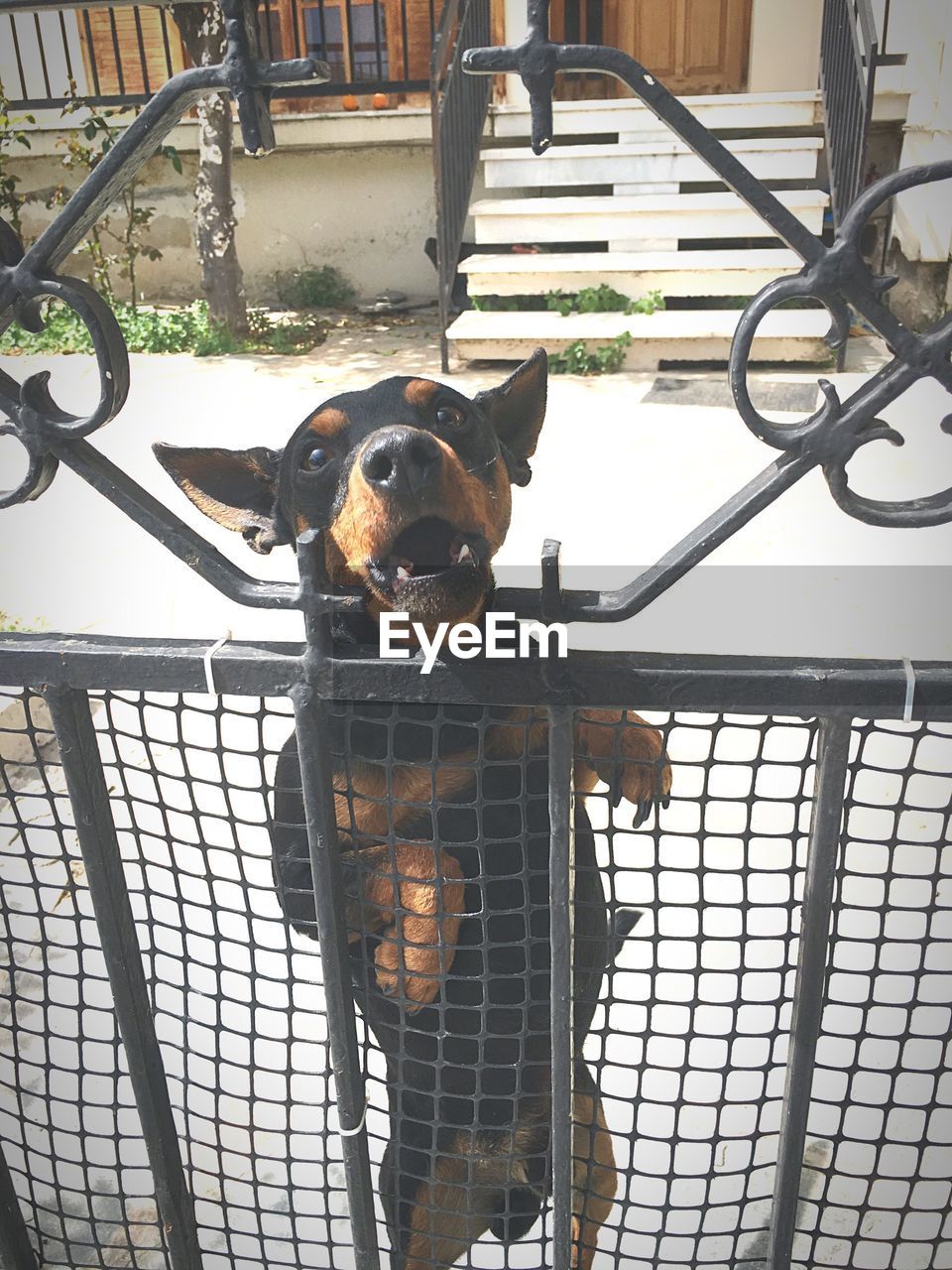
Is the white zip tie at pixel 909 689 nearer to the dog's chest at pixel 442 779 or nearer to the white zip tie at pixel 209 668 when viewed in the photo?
the dog's chest at pixel 442 779

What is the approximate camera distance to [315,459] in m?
1.63

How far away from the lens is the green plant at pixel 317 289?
484 inches

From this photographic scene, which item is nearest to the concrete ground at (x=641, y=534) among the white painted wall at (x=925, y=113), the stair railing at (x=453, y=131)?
the white painted wall at (x=925, y=113)

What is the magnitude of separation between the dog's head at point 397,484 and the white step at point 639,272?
7653 mm

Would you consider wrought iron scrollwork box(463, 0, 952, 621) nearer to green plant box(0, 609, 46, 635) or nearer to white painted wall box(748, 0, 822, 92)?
green plant box(0, 609, 46, 635)

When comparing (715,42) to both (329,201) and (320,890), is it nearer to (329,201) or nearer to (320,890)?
(329,201)

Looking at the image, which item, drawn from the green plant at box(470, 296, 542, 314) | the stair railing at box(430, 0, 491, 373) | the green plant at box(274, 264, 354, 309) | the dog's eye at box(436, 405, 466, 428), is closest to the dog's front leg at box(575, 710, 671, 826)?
the dog's eye at box(436, 405, 466, 428)

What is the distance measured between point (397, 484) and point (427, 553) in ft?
0.62

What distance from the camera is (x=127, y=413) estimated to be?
774 cm

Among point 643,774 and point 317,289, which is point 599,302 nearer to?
point 317,289

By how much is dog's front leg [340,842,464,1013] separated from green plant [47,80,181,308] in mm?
9507

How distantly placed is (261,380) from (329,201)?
14.6 ft

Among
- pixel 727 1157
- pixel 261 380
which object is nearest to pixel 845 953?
pixel 727 1157

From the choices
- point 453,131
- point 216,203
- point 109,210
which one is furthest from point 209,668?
point 109,210
